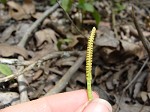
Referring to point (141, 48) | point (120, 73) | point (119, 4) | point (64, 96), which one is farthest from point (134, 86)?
point (119, 4)

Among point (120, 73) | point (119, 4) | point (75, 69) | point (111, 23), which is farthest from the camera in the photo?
point (119, 4)

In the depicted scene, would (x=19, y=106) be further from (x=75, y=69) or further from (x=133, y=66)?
(x=133, y=66)

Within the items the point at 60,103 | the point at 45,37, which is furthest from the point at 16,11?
the point at 60,103

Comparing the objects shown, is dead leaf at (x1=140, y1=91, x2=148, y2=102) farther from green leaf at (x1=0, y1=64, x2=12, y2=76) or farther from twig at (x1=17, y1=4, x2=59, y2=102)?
green leaf at (x1=0, y1=64, x2=12, y2=76)

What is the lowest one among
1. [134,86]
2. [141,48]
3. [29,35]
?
[134,86]

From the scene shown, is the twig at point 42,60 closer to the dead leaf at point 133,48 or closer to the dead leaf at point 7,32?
the dead leaf at point 133,48

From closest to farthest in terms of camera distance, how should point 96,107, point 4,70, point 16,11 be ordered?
point 96,107
point 4,70
point 16,11

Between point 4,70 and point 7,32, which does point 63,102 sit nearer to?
point 4,70
